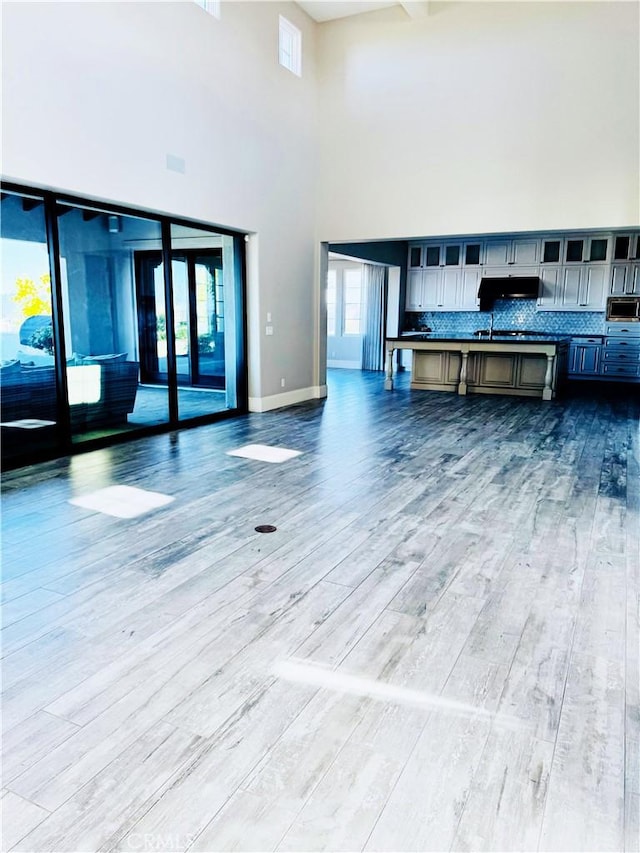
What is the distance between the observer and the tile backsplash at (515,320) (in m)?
11.4

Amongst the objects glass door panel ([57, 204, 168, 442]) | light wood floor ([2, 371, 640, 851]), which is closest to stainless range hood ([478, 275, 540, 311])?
glass door panel ([57, 204, 168, 442])

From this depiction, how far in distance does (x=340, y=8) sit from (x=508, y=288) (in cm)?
585

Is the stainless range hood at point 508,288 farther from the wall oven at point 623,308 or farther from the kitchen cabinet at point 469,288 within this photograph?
the wall oven at point 623,308

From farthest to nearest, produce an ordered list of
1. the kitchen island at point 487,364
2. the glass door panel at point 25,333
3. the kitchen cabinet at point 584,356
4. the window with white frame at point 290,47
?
the kitchen cabinet at point 584,356 < the kitchen island at point 487,364 < the window with white frame at point 290,47 < the glass door panel at point 25,333

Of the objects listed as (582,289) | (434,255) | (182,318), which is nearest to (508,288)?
(582,289)

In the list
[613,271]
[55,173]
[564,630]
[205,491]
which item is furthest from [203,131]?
[613,271]

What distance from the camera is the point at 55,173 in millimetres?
4625

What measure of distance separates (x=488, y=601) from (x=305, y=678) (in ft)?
3.35

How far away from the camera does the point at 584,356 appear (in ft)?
36.9

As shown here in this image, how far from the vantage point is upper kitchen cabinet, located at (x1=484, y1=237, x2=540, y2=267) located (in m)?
11.4

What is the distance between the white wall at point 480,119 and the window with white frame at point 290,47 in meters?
0.52

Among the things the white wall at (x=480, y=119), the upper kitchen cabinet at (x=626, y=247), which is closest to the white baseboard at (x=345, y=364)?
the white wall at (x=480, y=119)

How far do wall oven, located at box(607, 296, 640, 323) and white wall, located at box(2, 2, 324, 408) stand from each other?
591cm

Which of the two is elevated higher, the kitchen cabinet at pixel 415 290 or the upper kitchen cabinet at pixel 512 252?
the upper kitchen cabinet at pixel 512 252
